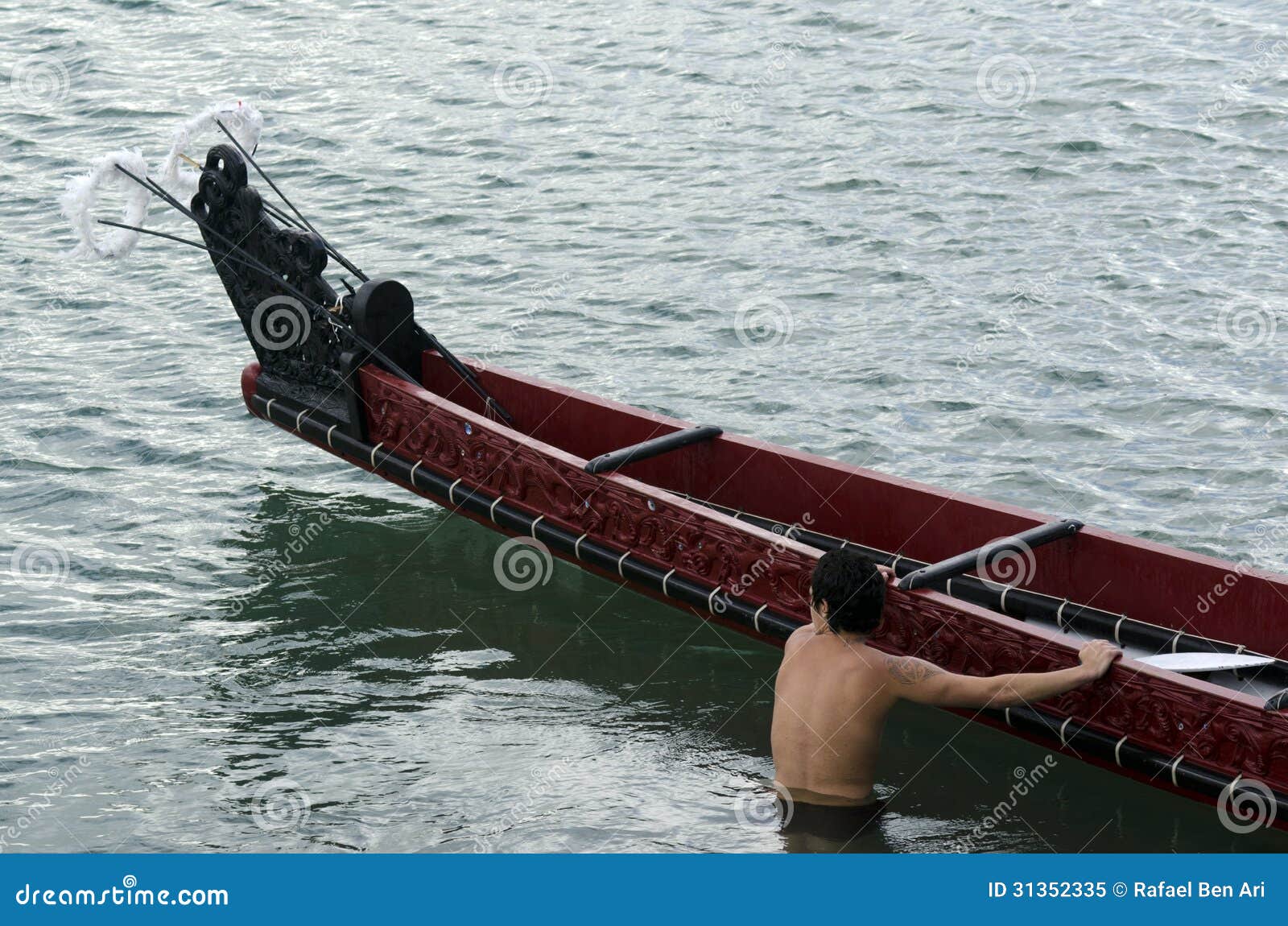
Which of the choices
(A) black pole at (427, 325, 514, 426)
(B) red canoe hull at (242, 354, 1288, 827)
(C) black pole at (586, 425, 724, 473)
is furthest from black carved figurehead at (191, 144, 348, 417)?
(C) black pole at (586, 425, 724, 473)

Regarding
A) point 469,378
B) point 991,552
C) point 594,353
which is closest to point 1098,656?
point 991,552

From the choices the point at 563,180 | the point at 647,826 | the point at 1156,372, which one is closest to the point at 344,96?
the point at 563,180

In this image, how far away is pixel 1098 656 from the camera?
5.80 metres

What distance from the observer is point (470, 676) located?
297 inches

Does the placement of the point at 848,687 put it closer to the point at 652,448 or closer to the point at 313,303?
the point at 652,448

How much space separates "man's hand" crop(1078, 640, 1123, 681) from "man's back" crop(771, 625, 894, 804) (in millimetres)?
799

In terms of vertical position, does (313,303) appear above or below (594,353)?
above

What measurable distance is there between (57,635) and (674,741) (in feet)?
10.9

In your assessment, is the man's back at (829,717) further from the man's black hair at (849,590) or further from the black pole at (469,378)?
the black pole at (469,378)

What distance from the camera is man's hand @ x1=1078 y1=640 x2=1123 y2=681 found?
5758 millimetres

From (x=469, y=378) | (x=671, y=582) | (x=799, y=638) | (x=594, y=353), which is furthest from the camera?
(x=594, y=353)

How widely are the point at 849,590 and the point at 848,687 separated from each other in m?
0.39

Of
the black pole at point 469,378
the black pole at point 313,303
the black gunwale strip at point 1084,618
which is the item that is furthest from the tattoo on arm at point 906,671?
the black pole at point 313,303

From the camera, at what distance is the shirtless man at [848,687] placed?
540 centimetres
